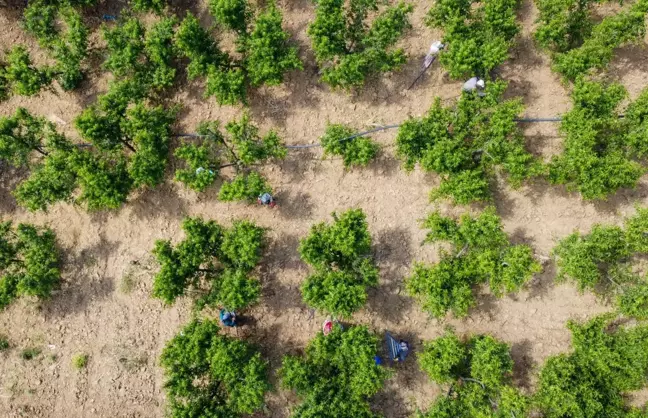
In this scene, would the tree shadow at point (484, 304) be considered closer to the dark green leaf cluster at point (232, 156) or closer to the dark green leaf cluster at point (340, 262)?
the dark green leaf cluster at point (340, 262)

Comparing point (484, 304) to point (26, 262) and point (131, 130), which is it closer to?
point (131, 130)

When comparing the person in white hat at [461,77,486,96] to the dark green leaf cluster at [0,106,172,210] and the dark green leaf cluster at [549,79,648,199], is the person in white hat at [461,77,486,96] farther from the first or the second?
the dark green leaf cluster at [0,106,172,210]

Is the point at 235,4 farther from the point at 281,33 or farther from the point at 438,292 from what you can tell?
the point at 438,292

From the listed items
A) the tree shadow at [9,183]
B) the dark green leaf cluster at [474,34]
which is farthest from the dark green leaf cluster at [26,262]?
the dark green leaf cluster at [474,34]

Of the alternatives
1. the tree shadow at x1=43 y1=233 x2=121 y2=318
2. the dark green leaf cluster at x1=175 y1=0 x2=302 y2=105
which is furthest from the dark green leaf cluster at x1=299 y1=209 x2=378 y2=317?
the tree shadow at x1=43 y1=233 x2=121 y2=318

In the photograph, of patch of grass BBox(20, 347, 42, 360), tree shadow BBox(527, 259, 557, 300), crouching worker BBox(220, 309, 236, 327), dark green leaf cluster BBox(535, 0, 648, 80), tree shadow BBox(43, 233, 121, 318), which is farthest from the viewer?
tree shadow BBox(43, 233, 121, 318)

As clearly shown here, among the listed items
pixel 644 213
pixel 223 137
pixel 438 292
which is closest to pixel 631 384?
pixel 644 213
